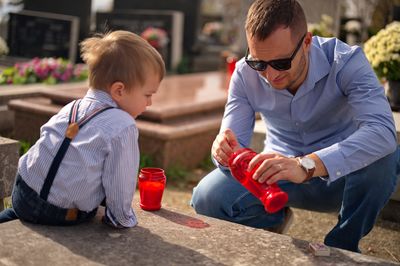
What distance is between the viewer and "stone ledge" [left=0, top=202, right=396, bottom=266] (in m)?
2.18

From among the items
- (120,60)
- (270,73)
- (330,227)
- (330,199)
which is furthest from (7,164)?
(330,227)

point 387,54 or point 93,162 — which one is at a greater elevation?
point 387,54

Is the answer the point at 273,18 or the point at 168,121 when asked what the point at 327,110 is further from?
the point at 168,121

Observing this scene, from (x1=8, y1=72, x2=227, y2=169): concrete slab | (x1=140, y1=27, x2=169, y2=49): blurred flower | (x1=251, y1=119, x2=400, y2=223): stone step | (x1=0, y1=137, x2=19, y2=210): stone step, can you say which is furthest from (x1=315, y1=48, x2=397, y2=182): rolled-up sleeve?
(x1=140, y1=27, x2=169, y2=49): blurred flower

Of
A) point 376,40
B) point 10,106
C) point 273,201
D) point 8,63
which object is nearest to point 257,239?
point 273,201

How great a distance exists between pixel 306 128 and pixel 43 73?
516cm

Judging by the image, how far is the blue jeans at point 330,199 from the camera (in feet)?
8.87

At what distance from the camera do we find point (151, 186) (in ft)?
8.92

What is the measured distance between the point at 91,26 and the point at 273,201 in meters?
9.84

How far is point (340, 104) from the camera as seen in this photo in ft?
9.59

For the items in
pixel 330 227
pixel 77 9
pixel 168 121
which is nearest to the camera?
pixel 330 227

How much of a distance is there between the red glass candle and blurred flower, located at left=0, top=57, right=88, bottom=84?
192 inches

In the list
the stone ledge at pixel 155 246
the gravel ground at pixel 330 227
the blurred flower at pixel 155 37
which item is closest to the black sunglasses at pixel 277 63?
the stone ledge at pixel 155 246

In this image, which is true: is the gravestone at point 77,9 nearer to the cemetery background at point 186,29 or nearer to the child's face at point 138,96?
the cemetery background at point 186,29
